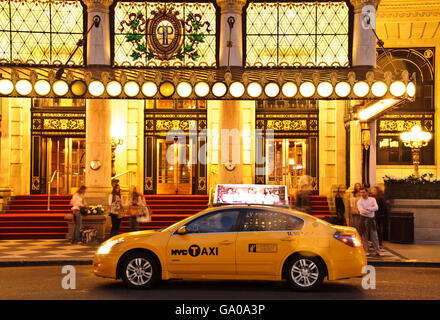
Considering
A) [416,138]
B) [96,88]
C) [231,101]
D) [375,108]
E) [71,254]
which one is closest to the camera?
[71,254]

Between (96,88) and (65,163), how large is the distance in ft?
28.3

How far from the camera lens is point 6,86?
1677cm

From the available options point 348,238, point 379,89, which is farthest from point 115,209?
point 348,238

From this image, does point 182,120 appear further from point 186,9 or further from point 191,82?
point 191,82

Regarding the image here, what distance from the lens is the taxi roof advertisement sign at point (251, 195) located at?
16.2 m

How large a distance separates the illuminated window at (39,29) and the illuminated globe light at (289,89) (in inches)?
262

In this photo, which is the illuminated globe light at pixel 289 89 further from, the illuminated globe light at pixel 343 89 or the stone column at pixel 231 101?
the stone column at pixel 231 101

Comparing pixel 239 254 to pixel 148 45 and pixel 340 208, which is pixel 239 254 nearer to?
pixel 340 208

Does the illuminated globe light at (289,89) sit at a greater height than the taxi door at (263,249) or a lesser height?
greater

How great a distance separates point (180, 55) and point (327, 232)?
10.5m

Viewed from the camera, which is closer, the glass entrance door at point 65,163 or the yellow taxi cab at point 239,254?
the yellow taxi cab at point 239,254

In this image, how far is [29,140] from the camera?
78.7 feet

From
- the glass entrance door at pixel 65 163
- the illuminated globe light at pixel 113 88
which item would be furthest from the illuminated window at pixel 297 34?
the glass entrance door at pixel 65 163

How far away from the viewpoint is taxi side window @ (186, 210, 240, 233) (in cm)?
1036
